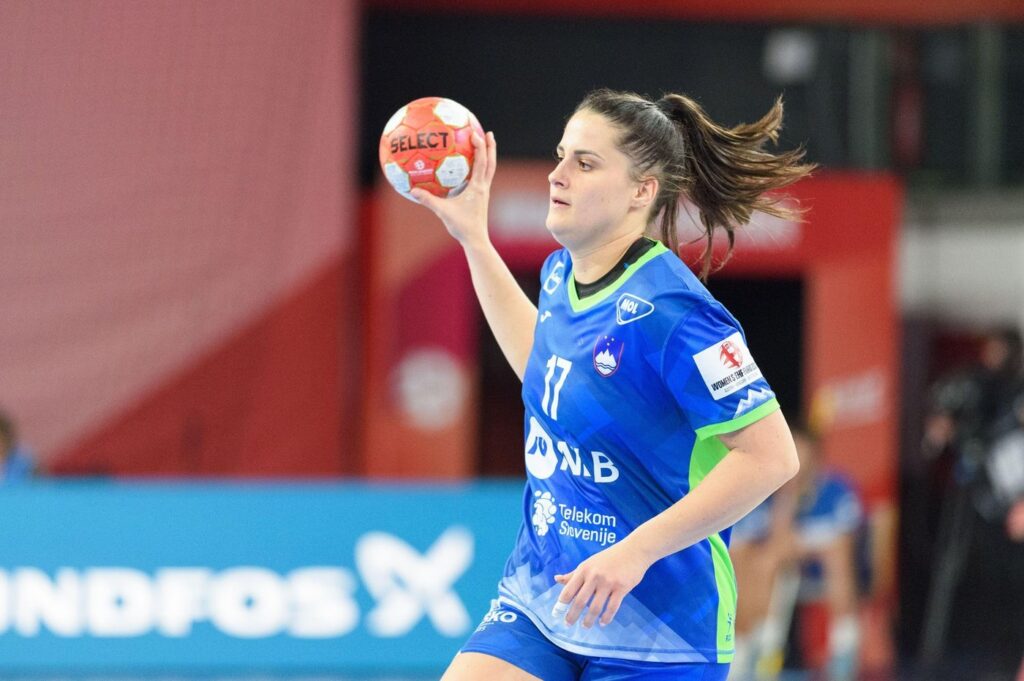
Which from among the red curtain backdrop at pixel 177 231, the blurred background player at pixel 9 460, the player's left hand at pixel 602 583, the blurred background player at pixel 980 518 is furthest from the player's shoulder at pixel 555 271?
the red curtain backdrop at pixel 177 231

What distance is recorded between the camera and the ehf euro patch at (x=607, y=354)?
282cm

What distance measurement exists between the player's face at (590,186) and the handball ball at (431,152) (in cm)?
43

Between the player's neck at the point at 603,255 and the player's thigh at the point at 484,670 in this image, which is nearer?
the player's thigh at the point at 484,670

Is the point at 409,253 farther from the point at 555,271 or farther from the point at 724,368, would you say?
the point at 724,368

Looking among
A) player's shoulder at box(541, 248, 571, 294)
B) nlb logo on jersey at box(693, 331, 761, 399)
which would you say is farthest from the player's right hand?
nlb logo on jersey at box(693, 331, 761, 399)

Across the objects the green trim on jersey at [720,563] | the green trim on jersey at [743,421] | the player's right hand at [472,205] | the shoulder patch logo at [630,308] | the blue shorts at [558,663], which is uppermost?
the player's right hand at [472,205]

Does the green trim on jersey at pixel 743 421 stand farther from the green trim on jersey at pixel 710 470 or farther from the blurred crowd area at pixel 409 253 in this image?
the blurred crowd area at pixel 409 253

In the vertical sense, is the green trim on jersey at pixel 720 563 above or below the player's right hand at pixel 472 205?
below

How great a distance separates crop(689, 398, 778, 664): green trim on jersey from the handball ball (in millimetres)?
911

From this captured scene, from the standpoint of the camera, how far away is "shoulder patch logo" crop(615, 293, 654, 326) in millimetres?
2797

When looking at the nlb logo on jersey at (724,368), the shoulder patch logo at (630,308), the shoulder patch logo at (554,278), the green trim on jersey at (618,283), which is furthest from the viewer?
the shoulder patch logo at (554,278)

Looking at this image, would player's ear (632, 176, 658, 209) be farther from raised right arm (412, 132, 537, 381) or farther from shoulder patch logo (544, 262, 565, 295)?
raised right arm (412, 132, 537, 381)

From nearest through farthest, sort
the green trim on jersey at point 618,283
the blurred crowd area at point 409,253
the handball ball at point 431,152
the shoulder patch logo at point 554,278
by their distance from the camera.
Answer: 1. the green trim on jersey at point 618,283
2. the shoulder patch logo at point 554,278
3. the handball ball at point 431,152
4. the blurred crowd area at point 409,253

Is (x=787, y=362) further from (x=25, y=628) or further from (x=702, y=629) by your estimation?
(x=702, y=629)
